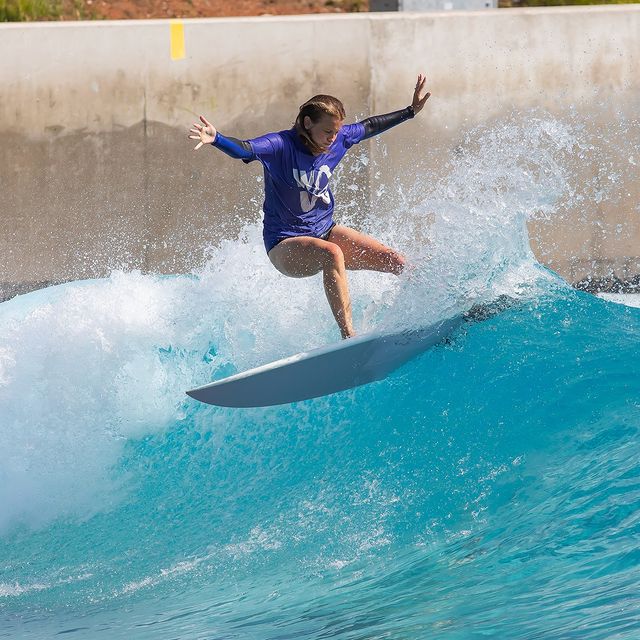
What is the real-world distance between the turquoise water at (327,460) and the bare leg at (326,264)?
287 mm

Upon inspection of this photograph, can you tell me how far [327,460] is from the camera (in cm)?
513

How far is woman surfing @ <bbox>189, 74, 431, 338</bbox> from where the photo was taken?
480 cm

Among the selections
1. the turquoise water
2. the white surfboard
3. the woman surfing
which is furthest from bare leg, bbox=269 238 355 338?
the turquoise water

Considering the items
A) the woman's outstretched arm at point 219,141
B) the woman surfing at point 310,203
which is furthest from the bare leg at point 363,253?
the woman's outstretched arm at point 219,141

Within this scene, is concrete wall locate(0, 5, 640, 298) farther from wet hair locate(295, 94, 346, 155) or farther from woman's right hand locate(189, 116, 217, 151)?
woman's right hand locate(189, 116, 217, 151)

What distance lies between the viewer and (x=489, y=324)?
547cm

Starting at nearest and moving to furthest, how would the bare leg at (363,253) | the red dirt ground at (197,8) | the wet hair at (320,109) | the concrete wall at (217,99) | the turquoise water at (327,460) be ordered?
1. the turquoise water at (327,460)
2. the wet hair at (320,109)
3. the bare leg at (363,253)
4. the concrete wall at (217,99)
5. the red dirt ground at (197,8)

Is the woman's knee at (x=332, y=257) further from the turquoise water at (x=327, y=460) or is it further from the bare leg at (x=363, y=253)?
the turquoise water at (x=327, y=460)

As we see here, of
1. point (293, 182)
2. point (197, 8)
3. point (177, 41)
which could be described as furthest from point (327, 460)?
point (197, 8)

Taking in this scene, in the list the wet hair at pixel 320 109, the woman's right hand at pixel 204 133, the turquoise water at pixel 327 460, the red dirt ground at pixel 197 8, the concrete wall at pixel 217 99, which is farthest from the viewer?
the red dirt ground at pixel 197 8

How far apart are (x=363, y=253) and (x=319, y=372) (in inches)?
28.7

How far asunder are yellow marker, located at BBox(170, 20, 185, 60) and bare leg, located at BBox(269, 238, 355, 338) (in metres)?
4.20

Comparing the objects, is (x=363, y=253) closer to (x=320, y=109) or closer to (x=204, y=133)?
(x=320, y=109)

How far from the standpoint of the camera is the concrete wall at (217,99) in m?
8.56
